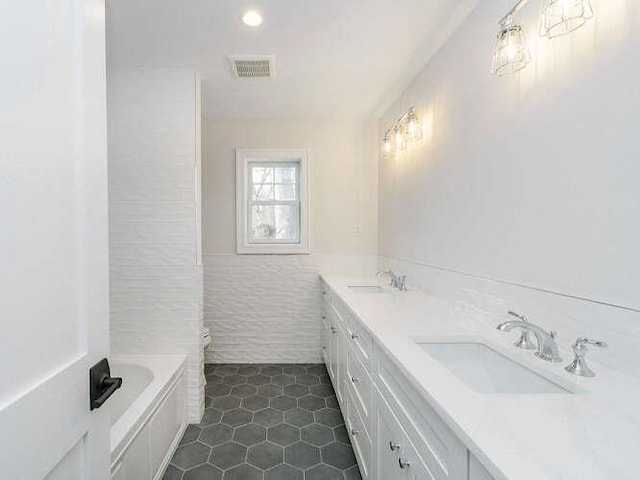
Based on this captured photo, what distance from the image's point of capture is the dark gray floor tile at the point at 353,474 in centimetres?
163

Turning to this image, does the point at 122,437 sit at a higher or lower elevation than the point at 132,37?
lower

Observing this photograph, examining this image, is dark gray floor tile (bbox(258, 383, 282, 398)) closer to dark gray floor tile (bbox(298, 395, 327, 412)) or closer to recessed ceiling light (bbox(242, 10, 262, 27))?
dark gray floor tile (bbox(298, 395, 327, 412))

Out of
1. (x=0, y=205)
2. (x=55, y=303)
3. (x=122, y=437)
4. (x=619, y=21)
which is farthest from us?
(x=122, y=437)

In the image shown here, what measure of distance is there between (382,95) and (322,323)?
2030 mm

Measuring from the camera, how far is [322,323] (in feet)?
9.76

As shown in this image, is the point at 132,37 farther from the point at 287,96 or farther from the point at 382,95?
the point at 382,95

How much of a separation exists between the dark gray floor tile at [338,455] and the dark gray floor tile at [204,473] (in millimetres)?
563

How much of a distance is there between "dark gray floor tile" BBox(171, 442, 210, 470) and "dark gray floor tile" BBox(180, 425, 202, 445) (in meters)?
0.04

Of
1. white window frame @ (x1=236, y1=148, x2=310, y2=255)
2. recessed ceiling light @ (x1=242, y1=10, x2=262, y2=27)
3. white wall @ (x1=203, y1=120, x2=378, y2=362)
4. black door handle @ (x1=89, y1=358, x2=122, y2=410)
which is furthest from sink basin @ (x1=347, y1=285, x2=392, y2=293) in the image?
black door handle @ (x1=89, y1=358, x2=122, y2=410)

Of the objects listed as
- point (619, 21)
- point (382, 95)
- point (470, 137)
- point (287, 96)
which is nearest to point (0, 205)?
point (619, 21)

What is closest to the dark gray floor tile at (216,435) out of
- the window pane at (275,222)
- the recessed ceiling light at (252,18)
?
the window pane at (275,222)

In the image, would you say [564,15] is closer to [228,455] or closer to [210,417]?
[228,455]

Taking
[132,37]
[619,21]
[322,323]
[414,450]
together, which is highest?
[132,37]

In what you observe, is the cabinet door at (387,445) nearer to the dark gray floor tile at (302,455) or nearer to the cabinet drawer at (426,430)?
the cabinet drawer at (426,430)
